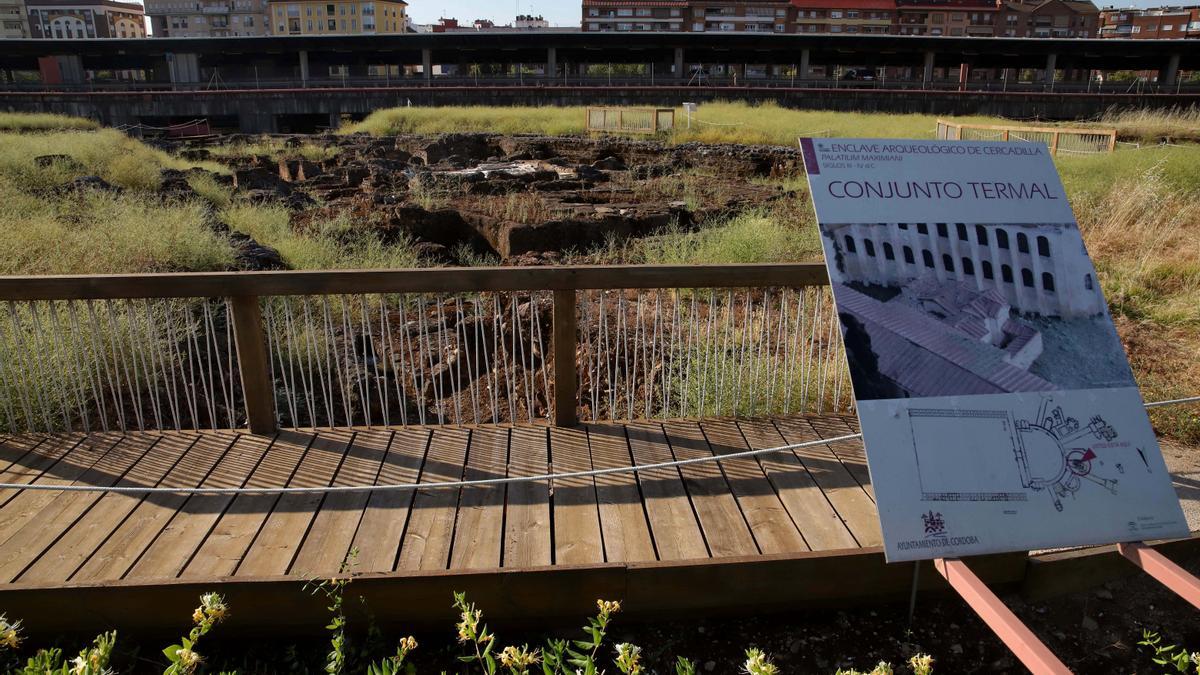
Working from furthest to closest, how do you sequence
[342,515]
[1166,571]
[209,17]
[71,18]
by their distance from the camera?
[71,18] → [209,17] → [342,515] → [1166,571]

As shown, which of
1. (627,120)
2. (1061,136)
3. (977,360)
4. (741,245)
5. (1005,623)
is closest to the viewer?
(1005,623)

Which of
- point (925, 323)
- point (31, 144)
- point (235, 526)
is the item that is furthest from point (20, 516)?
point (31, 144)

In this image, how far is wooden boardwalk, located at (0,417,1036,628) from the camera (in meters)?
2.73

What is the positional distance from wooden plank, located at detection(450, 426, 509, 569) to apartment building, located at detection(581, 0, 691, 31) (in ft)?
296

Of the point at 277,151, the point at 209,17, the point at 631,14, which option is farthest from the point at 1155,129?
the point at 209,17

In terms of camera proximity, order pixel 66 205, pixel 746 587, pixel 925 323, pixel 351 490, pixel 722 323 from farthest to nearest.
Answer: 1. pixel 66 205
2. pixel 722 323
3. pixel 351 490
4. pixel 746 587
5. pixel 925 323

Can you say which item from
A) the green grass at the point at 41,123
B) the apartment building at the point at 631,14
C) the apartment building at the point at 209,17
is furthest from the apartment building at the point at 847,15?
the green grass at the point at 41,123

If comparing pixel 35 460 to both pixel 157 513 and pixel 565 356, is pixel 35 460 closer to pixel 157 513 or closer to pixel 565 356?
pixel 157 513

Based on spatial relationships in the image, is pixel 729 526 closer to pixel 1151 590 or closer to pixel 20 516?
pixel 1151 590

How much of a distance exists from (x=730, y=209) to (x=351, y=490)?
9677 mm

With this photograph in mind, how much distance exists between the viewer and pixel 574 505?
3307mm

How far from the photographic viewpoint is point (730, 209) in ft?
39.9

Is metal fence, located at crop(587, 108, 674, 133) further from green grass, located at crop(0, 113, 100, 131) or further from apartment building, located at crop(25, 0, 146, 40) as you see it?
apartment building, located at crop(25, 0, 146, 40)

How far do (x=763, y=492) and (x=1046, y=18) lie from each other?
109840mm
